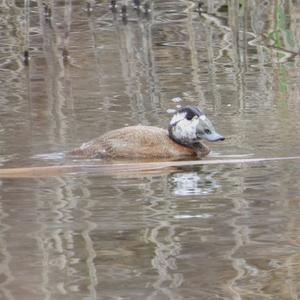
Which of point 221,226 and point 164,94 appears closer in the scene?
point 221,226

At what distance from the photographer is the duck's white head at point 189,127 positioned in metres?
8.09

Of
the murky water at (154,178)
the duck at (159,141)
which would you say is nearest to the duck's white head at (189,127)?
the duck at (159,141)

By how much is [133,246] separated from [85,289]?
616 millimetres

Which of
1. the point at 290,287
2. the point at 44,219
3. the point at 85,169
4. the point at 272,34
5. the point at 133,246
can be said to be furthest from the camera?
the point at 272,34

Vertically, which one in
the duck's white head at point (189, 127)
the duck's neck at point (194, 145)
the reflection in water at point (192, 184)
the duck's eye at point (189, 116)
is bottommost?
the reflection in water at point (192, 184)

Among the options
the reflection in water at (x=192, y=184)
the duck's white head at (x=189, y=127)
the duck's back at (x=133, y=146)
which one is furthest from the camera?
the duck's white head at (x=189, y=127)

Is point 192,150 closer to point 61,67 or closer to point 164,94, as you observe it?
point 164,94

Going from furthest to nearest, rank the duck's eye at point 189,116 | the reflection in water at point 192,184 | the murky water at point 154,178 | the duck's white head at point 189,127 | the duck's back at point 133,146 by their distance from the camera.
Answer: the duck's eye at point 189,116 < the duck's white head at point 189,127 < the duck's back at point 133,146 < the reflection in water at point 192,184 < the murky water at point 154,178

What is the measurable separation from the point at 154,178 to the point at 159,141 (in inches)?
32.9

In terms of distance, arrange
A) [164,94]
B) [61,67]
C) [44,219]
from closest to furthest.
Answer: [44,219]
[164,94]
[61,67]

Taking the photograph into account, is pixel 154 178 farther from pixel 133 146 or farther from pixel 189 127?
pixel 189 127

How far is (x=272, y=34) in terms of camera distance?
514 inches

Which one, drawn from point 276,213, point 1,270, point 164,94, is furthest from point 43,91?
point 1,270

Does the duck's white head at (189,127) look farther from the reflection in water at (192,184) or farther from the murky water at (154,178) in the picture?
the reflection in water at (192,184)
